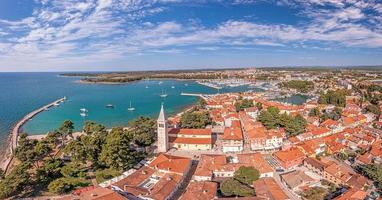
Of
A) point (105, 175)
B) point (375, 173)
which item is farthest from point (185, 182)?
point (375, 173)

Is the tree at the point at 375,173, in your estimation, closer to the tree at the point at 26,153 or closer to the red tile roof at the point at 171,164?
the red tile roof at the point at 171,164

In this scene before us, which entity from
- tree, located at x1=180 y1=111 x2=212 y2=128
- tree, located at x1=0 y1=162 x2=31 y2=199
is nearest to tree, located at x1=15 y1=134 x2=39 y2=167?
tree, located at x1=0 y1=162 x2=31 y2=199

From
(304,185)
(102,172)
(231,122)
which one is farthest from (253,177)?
(231,122)

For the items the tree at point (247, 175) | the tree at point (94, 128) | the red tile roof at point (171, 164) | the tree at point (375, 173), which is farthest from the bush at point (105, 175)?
the tree at point (375, 173)

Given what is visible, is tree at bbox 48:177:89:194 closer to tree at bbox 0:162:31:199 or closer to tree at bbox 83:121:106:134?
tree at bbox 0:162:31:199

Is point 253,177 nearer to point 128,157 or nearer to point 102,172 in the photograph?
point 128,157

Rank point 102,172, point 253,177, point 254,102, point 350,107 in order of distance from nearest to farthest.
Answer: point 253,177
point 102,172
point 350,107
point 254,102
